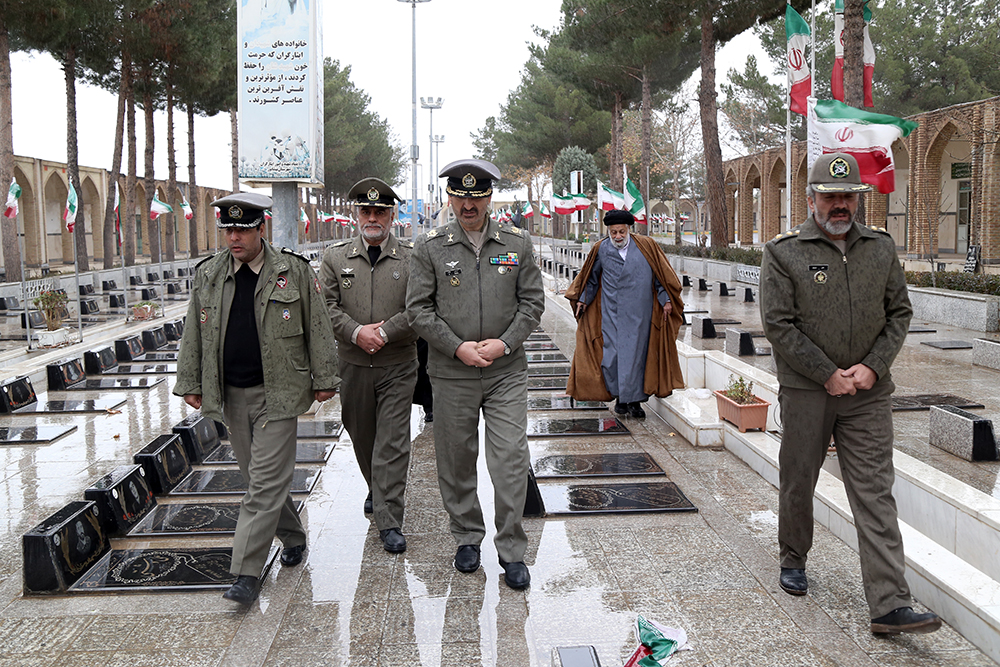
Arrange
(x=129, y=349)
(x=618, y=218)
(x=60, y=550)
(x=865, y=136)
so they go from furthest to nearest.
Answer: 1. (x=129, y=349)
2. (x=865, y=136)
3. (x=618, y=218)
4. (x=60, y=550)

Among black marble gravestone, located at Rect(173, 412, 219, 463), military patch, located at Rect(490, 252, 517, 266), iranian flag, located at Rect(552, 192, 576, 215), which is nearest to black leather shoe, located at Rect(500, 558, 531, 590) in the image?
military patch, located at Rect(490, 252, 517, 266)

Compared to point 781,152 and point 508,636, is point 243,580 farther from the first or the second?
point 781,152

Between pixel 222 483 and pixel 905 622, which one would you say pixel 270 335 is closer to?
pixel 222 483

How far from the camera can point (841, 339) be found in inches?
147

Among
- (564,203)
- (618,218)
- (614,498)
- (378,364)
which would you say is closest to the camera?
(378,364)

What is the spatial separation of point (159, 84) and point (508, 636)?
33129 millimetres

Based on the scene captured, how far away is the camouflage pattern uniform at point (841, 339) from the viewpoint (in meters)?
3.66

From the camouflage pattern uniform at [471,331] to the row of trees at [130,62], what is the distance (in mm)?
19009

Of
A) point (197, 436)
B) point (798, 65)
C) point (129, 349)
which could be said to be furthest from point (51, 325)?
point (798, 65)

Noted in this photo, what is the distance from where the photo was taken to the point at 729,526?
4863 mm

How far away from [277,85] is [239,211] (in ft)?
18.4

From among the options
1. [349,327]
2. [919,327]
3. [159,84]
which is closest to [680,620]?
[349,327]

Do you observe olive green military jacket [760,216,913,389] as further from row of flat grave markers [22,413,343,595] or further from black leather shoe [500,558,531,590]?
row of flat grave markers [22,413,343,595]

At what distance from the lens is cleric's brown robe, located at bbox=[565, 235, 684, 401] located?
284 inches
